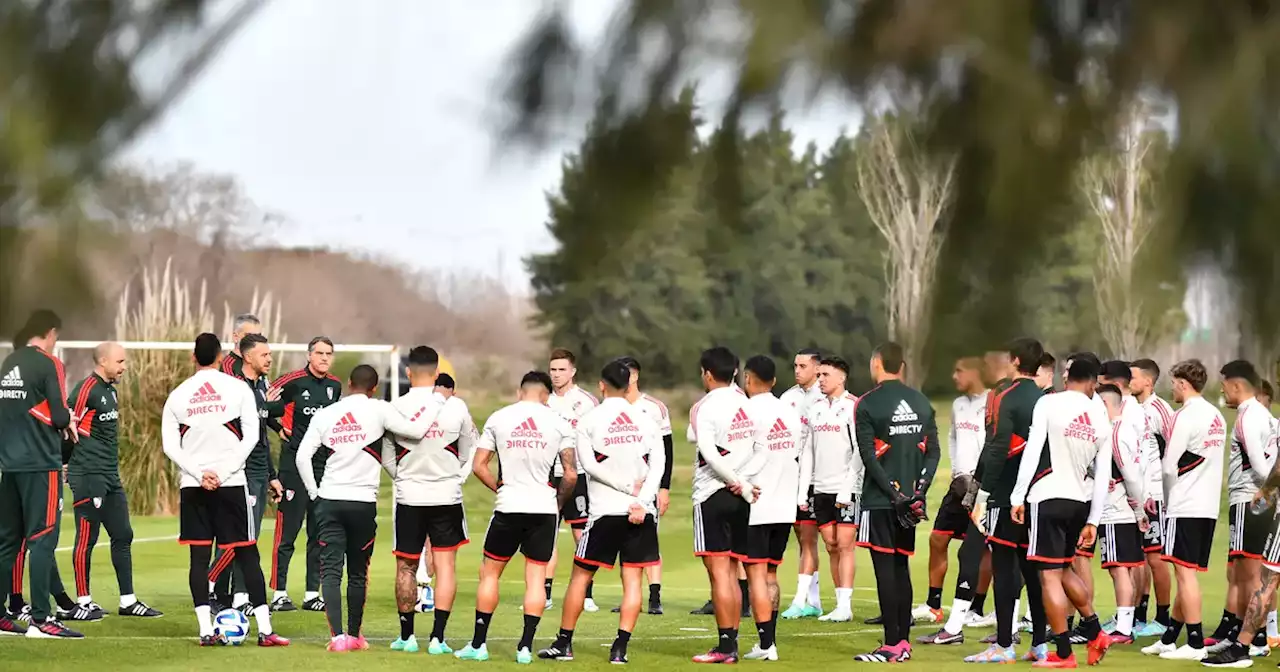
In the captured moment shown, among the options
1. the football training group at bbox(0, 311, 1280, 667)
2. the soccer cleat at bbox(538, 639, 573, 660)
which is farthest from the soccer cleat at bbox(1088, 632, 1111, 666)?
the soccer cleat at bbox(538, 639, 573, 660)

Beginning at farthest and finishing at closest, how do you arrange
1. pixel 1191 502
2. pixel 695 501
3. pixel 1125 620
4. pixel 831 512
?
pixel 831 512 → pixel 1125 620 → pixel 1191 502 → pixel 695 501

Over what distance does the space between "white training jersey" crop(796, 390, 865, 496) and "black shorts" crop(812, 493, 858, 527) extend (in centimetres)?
8

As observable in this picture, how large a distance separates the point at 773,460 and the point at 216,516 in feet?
10.8

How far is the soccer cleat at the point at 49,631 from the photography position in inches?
362

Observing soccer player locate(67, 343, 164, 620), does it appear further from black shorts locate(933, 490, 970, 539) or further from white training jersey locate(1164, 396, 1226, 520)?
white training jersey locate(1164, 396, 1226, 520)

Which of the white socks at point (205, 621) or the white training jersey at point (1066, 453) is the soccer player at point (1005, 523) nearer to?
the white training jersey at point (1066, 453)

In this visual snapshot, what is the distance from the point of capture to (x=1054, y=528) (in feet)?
27.2

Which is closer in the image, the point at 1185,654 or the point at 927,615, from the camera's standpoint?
the point at 1185,654

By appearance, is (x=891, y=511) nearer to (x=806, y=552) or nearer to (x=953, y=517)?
(x=953, y=517)

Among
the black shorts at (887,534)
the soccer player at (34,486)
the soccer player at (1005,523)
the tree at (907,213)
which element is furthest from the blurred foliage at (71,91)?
the soccer player at (34,486)

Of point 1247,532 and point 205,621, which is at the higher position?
point 1247,532

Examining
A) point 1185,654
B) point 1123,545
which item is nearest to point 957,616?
point 1123,545

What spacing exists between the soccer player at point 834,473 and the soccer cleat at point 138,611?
464cm

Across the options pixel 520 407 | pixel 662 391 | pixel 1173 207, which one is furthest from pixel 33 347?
pixel 520 407
